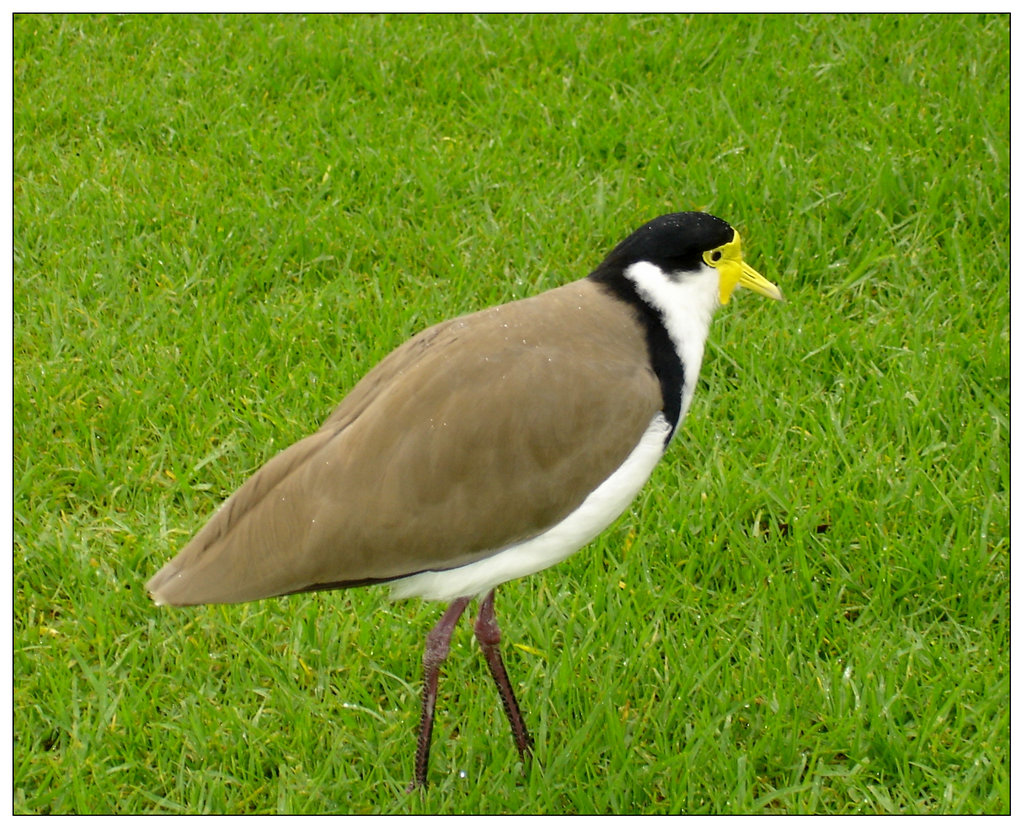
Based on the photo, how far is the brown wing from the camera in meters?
3.24

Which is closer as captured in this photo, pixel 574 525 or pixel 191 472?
pixel 574 525

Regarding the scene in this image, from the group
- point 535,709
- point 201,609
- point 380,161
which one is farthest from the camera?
point 380,161

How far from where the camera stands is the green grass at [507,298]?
3734 mm

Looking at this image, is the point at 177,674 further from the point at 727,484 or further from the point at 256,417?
the point at 727,484

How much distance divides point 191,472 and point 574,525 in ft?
6.28

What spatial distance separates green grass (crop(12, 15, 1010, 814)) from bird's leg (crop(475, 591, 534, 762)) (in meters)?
0.09

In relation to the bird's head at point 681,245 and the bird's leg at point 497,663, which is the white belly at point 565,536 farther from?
the bird's head at point 681,245

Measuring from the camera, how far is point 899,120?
6.30 meters

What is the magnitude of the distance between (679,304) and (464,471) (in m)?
0.85

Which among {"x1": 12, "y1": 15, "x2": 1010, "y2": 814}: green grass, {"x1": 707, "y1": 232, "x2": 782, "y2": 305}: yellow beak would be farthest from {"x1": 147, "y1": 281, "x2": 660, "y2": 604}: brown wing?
{"x1": 12, "y1": 15, "x2": 1010, "y2": 814}: green grass

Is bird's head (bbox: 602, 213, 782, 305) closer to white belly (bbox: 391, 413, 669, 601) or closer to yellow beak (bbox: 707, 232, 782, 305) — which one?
yellow beak (bbox: 707, 232, 782, 305)

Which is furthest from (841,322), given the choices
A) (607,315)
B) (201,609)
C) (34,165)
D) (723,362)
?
(34,165)

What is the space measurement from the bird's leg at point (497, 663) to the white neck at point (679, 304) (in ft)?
2.72

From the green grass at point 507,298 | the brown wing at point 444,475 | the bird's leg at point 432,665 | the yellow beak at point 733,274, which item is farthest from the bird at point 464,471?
the green grass at point 507,298
